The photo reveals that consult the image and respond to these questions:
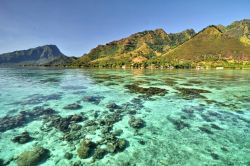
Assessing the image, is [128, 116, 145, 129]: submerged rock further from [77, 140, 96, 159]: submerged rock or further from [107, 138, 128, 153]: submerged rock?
[77, 140, 96, 159]: submerged rock

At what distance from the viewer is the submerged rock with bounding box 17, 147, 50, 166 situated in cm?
1420

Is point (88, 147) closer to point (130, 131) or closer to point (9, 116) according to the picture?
point (130, 131)

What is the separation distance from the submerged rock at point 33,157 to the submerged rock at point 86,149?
243 cm

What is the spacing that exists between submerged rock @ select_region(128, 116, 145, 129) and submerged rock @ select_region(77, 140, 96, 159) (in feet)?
19.3

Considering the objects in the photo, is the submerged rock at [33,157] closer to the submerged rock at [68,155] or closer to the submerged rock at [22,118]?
the submerged rock at [68,155]

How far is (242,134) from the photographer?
62.8 feet

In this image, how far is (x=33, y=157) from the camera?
48.4 feet

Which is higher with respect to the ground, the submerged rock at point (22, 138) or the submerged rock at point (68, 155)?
the submerged rock at point (22, 138)

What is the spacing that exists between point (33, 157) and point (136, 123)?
35.2 ft

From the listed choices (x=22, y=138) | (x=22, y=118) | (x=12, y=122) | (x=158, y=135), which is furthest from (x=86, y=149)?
(x=22, y=118)

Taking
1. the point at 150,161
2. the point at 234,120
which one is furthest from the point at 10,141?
the point at 234,120

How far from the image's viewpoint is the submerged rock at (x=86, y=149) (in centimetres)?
1524

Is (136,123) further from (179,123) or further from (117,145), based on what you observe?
(117,145)

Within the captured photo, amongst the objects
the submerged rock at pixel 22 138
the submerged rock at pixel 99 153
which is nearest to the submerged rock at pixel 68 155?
the submerged rock at pixel 99 153
